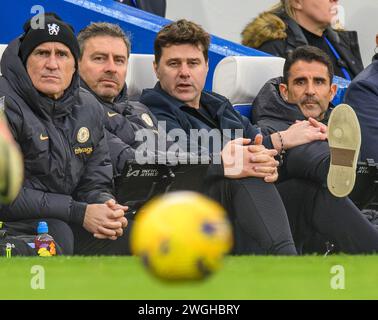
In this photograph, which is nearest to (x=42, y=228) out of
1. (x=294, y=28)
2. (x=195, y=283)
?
(x=195, y=283)

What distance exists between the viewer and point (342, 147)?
652 centimetres

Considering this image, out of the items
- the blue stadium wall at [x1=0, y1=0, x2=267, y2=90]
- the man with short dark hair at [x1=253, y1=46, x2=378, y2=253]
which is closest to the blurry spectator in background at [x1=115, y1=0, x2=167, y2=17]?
the blue stadium wall at [x1=0, y1=0, x2=267, y2=90]

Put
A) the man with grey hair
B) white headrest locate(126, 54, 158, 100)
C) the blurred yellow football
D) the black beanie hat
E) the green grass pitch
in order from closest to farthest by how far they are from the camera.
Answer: the blurred yellow football, the green grass pitch, the black beanie hat, the man with grey hair, white headrest locate(126, 54, 158, 100)

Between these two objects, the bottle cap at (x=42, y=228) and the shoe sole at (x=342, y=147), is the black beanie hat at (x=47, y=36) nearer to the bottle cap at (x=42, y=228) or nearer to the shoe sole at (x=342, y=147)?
the bottle cap at (x=42, y=228)

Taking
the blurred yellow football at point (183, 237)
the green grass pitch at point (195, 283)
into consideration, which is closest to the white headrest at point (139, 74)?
the green grass pitch at point (195, 283)

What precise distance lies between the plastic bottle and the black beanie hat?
0.94 metres

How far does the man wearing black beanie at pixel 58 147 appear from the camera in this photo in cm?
613

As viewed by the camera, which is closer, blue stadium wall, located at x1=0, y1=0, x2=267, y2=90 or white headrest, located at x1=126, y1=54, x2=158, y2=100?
white headrest, located at x1=126, y1=54, x2=158, y2=100

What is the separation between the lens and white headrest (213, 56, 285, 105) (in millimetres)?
8172

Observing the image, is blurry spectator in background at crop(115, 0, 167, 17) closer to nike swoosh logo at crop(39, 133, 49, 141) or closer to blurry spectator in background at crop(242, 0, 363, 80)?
blurry spectator in background at crop(242, 0, 363, 80)

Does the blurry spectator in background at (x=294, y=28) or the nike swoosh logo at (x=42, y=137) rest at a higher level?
the blurry spectator in background at (x=294, y=28)

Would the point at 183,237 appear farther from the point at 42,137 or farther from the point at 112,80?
the point at 112,80

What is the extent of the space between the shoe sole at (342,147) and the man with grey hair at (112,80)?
3.63ft

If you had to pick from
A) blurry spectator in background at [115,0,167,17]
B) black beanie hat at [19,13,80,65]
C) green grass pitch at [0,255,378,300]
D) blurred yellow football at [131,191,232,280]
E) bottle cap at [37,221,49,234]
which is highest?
blurry spectator in background at [115,0,167,17]
